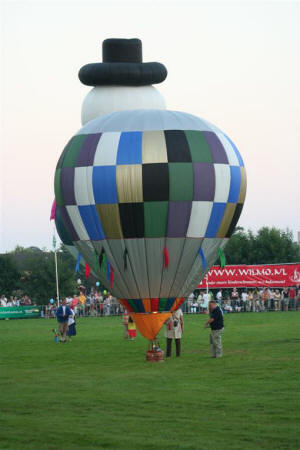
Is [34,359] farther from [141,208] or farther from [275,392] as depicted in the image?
[275,392]

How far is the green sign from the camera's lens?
6334 centimetres

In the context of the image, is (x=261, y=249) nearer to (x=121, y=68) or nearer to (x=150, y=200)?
(x=121, y=68)

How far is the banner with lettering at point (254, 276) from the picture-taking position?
62750mm

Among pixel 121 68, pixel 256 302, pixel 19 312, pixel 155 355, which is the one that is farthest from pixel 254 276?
pixel 155 355

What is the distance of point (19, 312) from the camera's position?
64125 millimetres

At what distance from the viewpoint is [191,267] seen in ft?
85.7

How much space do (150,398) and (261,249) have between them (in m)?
81.9

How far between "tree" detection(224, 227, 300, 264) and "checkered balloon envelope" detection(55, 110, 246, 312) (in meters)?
72.1

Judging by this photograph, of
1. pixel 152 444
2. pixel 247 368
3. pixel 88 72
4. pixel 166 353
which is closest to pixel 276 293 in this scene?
pixel 88 72

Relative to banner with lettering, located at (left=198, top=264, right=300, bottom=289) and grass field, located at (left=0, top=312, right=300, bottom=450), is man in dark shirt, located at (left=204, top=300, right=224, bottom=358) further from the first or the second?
banner with lettering, located at (left=198, top=264, right=300, bottom=289)

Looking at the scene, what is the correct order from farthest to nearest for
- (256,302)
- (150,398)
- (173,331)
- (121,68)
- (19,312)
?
(19,312)
(256,302)
(121,68)
(173,331)
(150,398)

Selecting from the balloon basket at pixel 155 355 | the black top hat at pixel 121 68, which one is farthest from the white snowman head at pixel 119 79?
the balloon basket at pixel 155 355

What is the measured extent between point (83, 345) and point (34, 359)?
5.41m

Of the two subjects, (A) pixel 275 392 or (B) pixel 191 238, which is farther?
(B) pixel 191 238
